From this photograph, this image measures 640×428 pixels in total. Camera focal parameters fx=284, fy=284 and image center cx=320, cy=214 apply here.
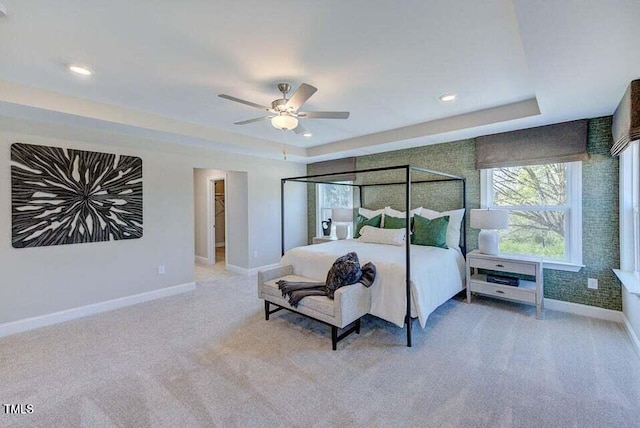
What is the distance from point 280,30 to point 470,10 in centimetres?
115

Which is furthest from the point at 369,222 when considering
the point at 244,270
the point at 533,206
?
the point at 244,270

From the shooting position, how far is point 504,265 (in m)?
3.37

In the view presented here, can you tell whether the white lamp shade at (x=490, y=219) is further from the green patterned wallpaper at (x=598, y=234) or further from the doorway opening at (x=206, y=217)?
the doorway opening at (x=206, y=217)

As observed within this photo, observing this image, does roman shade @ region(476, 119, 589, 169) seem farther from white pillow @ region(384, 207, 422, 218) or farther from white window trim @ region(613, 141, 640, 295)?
white pillow @ region(384, 207, 422, 218)

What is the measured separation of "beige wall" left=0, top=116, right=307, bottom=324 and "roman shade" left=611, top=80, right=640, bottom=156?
4.83 metres

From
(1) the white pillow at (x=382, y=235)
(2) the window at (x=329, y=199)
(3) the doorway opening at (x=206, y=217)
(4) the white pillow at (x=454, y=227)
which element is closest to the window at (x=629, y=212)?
(4) the white pillow at (x=454, y=227)

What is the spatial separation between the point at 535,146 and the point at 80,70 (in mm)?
4743

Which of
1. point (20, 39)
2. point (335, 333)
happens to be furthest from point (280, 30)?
point (335, 333)

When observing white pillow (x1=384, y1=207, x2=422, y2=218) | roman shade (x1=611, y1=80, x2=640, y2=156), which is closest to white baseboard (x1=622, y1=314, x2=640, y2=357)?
roman shade (x1=611, y1=80, x2=640, y2=156)

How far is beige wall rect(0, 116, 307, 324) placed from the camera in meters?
3.02

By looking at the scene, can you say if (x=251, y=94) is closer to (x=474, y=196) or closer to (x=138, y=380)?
(x=138, y=380)

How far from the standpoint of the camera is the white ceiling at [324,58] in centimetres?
162

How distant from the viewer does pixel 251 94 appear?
2852 millimetres

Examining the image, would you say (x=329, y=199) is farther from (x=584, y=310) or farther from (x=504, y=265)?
(x=584, y=310)
